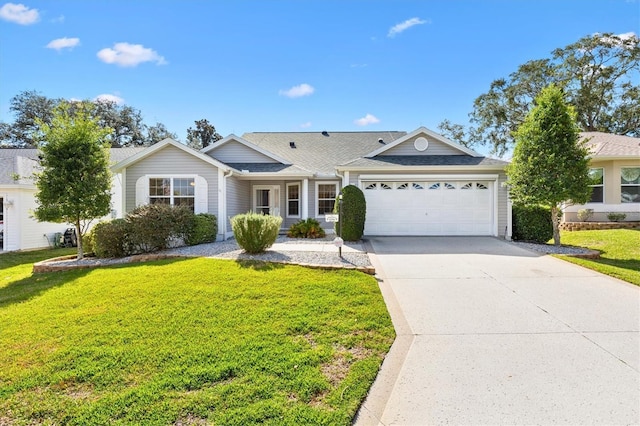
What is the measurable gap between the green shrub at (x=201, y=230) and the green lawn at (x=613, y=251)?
11.5 m

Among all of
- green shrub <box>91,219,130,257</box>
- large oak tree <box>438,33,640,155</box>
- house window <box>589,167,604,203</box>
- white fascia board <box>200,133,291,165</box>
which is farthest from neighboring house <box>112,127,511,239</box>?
large oak tree <box>438,33,640,155</box>

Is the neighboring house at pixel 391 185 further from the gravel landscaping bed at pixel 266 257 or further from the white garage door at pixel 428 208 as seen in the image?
the gravel landscaping bed at pixel 266 257

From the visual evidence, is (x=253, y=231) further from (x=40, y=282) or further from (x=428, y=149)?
(x=428, y=149)

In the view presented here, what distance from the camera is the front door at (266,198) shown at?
16.5 metres

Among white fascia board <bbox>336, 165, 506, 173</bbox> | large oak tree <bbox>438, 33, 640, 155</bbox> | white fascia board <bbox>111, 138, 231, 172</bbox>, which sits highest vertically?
large oak tree <bbox>438, 33, 640, 155</bbox>

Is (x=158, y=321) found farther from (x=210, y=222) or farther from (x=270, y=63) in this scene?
(x=270, y=63)

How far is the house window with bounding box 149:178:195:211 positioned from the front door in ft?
12.7

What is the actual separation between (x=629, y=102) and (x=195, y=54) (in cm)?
3453

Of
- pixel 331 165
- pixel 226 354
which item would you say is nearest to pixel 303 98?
pixel 331 165

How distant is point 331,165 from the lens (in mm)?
16531

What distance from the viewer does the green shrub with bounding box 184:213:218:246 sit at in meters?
11.5

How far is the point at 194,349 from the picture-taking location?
4016mm

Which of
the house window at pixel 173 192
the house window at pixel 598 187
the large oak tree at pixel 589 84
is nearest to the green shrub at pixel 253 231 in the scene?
the house window at pixel 173 192

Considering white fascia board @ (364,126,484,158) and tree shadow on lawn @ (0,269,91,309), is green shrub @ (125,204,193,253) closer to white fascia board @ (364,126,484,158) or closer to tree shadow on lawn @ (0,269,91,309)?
tree shadow on lawn @ (0,269,91,309)
